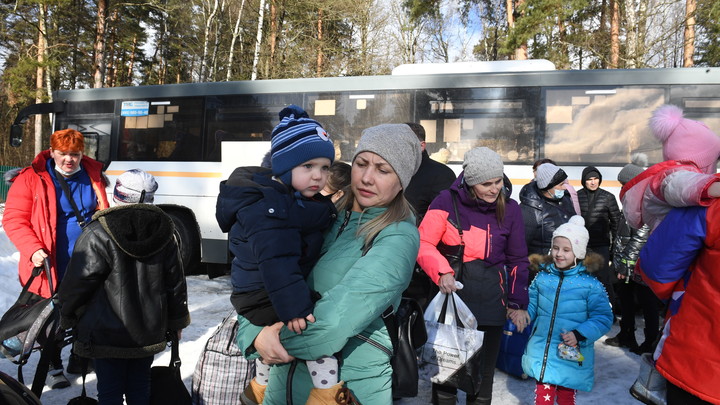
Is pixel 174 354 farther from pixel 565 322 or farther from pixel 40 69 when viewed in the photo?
pixel 40 69

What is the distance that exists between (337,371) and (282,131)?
2.97ft

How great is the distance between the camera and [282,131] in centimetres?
195

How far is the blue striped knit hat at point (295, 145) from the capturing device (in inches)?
74.4

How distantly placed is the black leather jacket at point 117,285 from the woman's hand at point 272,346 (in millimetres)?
1348

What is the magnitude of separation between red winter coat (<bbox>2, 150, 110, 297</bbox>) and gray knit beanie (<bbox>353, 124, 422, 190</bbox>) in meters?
2.89

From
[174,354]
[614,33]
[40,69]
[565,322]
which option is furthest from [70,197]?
[40,69]

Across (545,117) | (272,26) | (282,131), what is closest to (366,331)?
(282,131)

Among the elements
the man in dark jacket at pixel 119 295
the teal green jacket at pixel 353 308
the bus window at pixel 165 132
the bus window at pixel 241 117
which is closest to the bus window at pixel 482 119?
the bus window at pixel 241 117

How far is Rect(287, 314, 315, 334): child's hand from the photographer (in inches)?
62.2

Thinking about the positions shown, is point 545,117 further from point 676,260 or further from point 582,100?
point 676,260

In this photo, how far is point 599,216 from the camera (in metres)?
6.07

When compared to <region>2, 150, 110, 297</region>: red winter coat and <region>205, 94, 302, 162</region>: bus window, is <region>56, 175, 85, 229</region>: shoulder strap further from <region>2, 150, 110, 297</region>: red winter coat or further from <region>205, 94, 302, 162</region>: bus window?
<region>205, 94, 302, 162</region>: bus window

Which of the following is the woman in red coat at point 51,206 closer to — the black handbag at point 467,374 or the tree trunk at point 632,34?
the black handbag at point 467,374

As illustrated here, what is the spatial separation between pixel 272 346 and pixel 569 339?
2435mm
